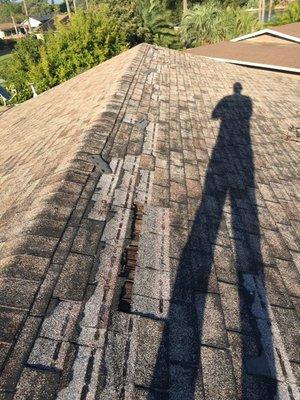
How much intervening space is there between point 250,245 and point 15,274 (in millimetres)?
2972

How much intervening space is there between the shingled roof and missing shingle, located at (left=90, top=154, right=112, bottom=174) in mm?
31

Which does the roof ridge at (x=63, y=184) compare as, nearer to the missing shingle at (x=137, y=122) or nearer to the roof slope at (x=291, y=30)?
the missing shingle at (x=137, y=122)

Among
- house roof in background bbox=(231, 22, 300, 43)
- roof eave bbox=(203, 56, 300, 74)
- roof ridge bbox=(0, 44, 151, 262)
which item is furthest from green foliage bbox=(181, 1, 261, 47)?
roof ridge bbox=(0, 44, 151, 262)

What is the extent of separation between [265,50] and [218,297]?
68.6ft

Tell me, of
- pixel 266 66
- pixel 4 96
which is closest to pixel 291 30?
pixel 266 66

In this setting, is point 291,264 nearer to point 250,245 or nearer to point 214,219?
point 250,245

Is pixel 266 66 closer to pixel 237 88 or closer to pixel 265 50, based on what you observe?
pixel 265 50

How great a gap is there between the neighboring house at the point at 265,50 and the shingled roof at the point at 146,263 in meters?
12.5

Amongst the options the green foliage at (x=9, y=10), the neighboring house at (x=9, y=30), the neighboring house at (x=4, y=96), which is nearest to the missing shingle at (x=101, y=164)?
→ the neighboring house at (x=4, y=96)

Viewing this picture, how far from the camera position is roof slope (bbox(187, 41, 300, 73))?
17984 mm

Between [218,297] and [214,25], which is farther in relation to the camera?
[214,25]

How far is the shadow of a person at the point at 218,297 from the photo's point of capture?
2.86m

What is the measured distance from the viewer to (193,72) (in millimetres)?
13438

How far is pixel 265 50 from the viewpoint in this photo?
20922 mm
